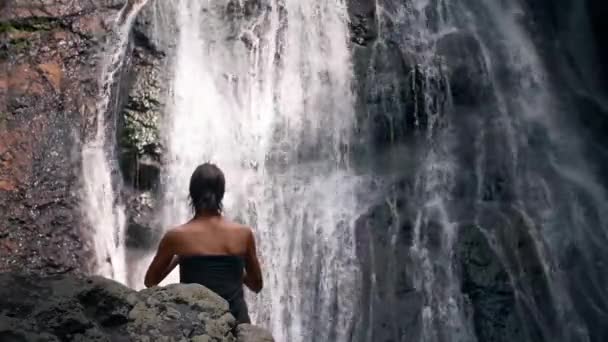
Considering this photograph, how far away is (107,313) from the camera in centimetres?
283

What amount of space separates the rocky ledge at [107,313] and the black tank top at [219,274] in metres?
0.37

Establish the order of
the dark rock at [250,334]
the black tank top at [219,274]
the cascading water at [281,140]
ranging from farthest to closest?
1. the cascading water at [281,140]
2. the black tank top at [219,274]
3. the dark rock at [250,334]

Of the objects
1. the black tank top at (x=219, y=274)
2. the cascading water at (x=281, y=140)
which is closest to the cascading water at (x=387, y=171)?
the cascading water at (x=281, y=140)

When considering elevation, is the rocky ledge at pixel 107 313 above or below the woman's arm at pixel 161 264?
below

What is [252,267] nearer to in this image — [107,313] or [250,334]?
[250,334]

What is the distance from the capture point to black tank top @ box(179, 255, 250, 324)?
3441 millimetres

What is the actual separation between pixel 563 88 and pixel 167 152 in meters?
4.50

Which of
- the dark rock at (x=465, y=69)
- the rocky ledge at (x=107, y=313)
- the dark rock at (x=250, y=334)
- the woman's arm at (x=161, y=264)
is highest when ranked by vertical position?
the dark rock at (x=465, y=69)

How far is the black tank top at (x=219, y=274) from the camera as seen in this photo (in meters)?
3.44

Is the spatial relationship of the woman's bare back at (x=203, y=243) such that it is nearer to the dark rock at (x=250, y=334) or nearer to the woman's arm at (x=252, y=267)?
the woman's arm at (x=252, y=267)

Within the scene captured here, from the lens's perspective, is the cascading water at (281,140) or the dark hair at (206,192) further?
the cascading water at (281,140)

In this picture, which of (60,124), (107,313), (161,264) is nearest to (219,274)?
(161,264)

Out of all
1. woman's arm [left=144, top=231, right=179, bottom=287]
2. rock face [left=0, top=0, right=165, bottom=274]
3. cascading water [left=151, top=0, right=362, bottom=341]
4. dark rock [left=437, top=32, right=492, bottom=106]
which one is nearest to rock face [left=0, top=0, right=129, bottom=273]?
rock face [left=0, top=0, right=165, bottom=274]

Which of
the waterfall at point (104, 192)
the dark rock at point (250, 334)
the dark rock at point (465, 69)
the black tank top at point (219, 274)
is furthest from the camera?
the dark rock at point (465, 69)
